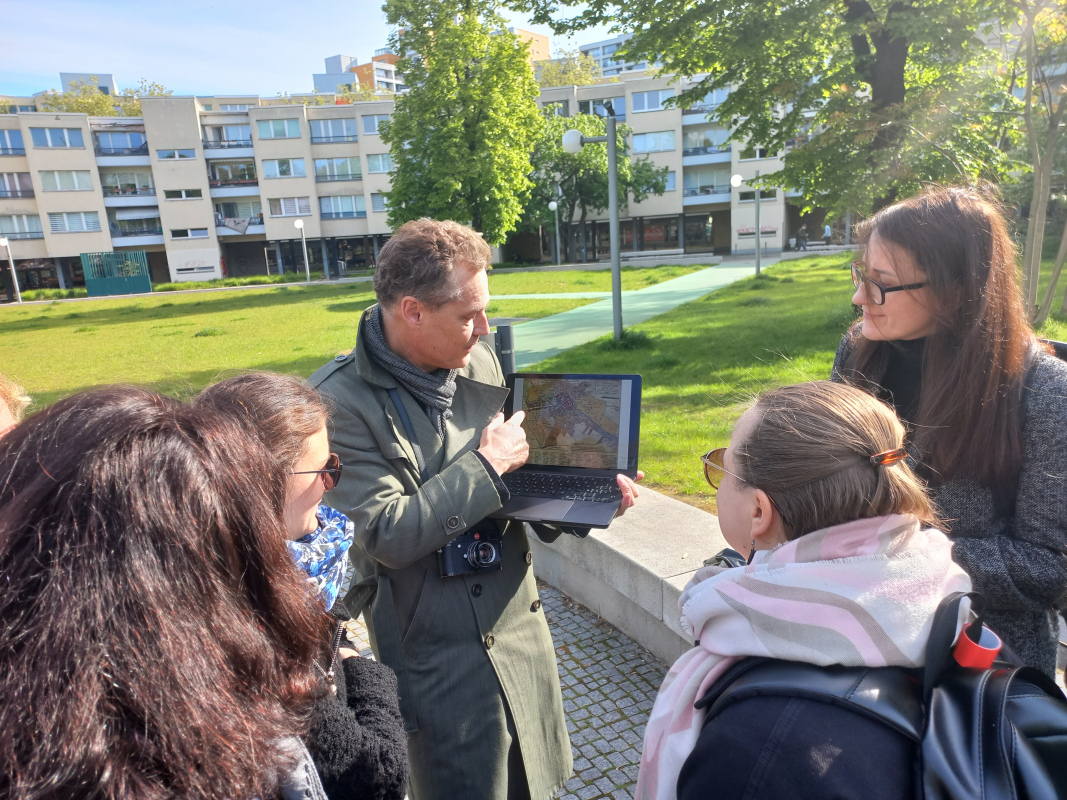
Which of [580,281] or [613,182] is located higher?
[613,182]

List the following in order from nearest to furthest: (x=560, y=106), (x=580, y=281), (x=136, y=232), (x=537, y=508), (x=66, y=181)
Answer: (x=537, y=508) < (x=580, y=281) < (x=66, y=181) < (x=560, y=106) < (x=136, y=232)

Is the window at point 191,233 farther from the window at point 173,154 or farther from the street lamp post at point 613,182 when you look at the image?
the street lamp post at point 613,182

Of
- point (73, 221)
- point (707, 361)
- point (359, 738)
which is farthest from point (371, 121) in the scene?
point (359, 738)

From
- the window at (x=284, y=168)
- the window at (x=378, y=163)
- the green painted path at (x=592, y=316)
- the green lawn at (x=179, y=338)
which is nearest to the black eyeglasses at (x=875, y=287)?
the green lawn at (x=179, y=338)

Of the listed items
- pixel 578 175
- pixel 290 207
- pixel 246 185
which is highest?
pixel 246 185

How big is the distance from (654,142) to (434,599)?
54.7 m

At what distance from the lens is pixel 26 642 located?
2.73 ft

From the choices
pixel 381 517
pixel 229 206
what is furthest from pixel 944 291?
pixel 229 206

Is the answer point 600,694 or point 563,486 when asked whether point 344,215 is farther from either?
point 563,486

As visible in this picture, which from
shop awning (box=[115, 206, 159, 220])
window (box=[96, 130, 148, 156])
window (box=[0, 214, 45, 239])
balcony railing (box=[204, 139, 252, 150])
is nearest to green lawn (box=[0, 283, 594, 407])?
window (box=[0, 214, 45, 239])

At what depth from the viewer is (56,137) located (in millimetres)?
52344

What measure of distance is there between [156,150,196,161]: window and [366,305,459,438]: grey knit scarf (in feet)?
200

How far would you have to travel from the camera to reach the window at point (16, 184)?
169ft

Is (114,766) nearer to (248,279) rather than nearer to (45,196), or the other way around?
(248,279)
